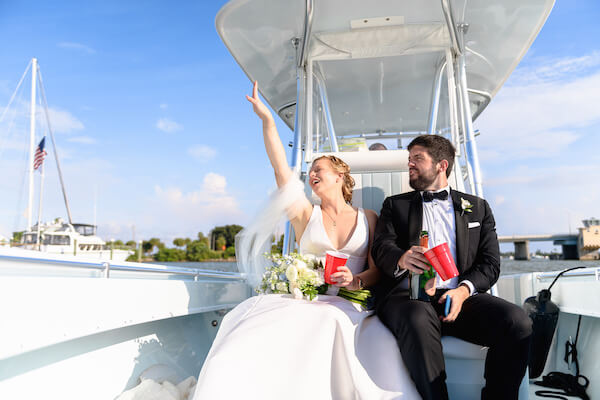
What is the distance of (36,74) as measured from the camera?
63.6 feet

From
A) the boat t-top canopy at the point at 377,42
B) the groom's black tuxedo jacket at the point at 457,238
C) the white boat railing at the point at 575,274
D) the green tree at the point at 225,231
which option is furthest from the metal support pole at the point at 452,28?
the green tree at the point at 225,231

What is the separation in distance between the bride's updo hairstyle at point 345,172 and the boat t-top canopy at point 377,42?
1.20 metres

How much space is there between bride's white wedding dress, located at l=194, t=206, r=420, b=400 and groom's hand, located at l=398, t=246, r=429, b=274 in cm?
34

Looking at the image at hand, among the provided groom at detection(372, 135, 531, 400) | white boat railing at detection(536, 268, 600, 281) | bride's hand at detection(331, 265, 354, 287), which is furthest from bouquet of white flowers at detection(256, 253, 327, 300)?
white boat railing at detection(536, 268, 600, 281)

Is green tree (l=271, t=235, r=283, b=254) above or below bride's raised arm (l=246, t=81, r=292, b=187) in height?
below

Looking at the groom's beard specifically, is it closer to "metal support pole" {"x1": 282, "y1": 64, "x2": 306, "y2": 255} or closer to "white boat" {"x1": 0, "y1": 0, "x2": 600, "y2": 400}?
"white boat" {"x1": 0, "y1": 0, "x2": 600, "y2": 400}

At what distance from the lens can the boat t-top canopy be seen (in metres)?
3.49

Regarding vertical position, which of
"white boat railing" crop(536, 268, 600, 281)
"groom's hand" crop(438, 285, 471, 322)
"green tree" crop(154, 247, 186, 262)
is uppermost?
"white boat railing" crop(536, 268, 600, 281)

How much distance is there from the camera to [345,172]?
314cm

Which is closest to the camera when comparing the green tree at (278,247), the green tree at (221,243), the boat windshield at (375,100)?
the green tree at (278,247)

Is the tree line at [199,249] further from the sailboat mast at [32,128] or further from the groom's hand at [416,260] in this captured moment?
the groom's hand at [416,260]

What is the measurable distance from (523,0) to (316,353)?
3.15 metres

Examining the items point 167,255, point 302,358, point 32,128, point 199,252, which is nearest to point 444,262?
point 302,358

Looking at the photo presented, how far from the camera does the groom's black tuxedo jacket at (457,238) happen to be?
2.42 m
